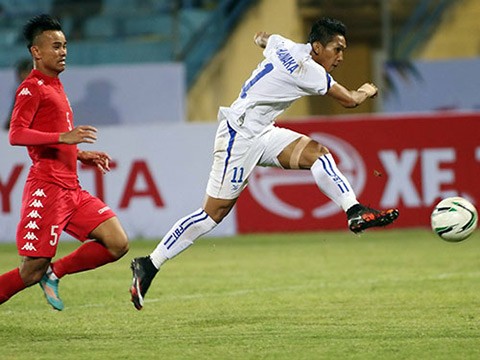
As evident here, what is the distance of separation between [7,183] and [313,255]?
451cm

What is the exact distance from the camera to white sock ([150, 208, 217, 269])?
28.3 ft

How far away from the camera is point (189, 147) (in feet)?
52.5

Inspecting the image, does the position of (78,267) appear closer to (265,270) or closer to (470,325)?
(470,325)

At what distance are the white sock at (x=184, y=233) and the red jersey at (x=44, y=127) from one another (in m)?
0.90

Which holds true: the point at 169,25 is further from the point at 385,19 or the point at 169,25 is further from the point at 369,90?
the point at 369,90

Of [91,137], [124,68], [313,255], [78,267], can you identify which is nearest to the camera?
[91,137]

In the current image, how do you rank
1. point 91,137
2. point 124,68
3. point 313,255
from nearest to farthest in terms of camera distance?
point 91,137, point 313,255, point 124,68

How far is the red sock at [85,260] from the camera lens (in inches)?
325

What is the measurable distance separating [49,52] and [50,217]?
1.08 m

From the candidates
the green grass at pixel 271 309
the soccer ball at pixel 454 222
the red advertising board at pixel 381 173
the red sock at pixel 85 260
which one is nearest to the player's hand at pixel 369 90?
the soccer ball at pixel 454 222

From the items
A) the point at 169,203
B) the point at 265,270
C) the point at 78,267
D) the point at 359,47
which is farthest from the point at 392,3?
the point at 78,267

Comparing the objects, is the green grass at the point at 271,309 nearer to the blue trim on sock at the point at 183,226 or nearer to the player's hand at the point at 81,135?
the blue trim on sock at the point at 183,226

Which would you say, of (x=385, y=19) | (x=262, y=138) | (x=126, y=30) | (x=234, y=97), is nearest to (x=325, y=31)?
(x=262, y=138)

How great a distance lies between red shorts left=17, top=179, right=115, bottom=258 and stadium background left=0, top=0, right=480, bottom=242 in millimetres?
7597
